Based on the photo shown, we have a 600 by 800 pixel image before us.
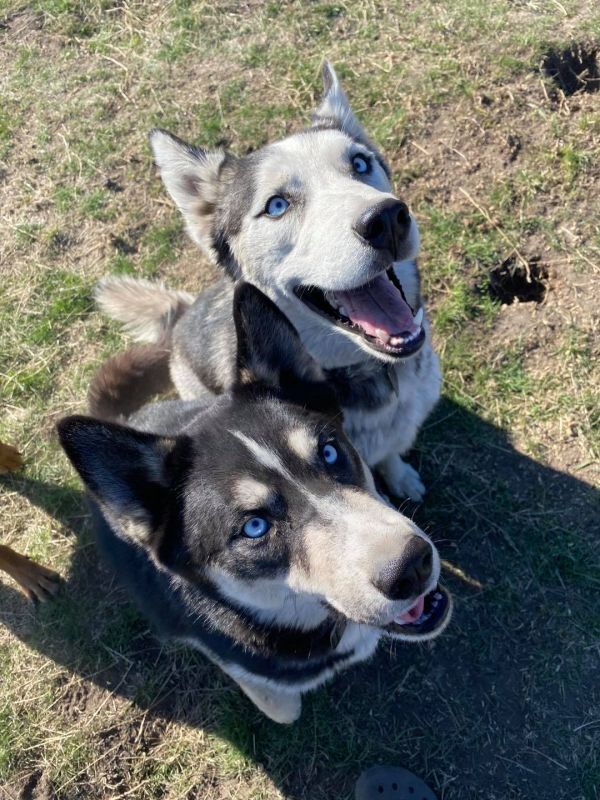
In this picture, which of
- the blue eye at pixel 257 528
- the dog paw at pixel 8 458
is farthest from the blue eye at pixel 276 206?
the dog paw at pixel 8 458

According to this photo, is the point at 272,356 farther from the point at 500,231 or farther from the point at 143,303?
the point at 500,231

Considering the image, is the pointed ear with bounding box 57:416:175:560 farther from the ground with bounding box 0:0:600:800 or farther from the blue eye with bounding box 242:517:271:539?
the ground with bounding box 0:0:600:800

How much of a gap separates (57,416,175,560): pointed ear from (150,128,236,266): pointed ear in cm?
166

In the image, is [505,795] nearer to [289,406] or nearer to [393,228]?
[289,406]

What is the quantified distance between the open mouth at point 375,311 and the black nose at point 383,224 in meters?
0.36

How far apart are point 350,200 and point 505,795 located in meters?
3.35

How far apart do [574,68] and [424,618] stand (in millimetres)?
4900

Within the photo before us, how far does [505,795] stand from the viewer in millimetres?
3498

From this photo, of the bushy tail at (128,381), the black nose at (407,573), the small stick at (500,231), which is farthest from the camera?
the small stick at (500,231)

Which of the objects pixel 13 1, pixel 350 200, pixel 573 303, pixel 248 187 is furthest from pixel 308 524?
pixel 13 1

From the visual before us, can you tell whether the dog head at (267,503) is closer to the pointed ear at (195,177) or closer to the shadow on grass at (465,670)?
the shadow on grass at (465,670)

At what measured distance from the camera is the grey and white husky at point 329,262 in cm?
303

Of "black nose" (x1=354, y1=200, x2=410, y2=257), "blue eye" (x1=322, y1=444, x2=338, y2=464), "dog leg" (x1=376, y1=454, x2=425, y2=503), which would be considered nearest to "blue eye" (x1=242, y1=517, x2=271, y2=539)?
"blue eye" (x1=322, y1=444, x2=338, y2=464)

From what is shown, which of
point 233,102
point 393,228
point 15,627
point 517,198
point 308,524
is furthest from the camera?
point 233,102
